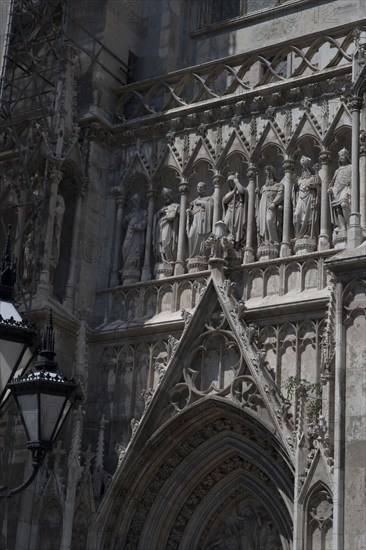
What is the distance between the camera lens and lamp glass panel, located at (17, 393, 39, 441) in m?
8.65

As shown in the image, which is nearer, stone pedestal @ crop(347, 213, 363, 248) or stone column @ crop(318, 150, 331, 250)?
stone pedestal @ crop(347, 213, 363, 248)

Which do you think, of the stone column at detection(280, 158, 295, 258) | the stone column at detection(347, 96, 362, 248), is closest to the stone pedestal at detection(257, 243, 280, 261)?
the stone column at detection(280, 158, 295, 258)

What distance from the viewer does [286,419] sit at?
14156 millimetres

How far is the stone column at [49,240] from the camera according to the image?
1645 centimetres

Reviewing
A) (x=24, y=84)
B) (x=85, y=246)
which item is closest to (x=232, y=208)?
(x=85, y=246)

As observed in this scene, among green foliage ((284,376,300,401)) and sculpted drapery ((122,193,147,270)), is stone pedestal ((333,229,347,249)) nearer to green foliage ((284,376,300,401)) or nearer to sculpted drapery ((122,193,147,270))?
green foliage ((284,376,300,401))

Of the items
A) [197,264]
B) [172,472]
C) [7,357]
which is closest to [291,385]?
[172,472]

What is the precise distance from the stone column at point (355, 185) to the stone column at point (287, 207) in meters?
1.66

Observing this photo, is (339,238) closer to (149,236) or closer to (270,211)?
(270,211)

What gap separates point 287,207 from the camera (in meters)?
15.7

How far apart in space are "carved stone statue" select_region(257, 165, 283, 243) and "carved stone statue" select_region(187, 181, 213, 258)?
2.75ft

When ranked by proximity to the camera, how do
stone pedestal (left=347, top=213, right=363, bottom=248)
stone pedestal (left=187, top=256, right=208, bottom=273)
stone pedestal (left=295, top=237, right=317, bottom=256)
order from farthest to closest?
stone pedestal (left=187, top=256, right=208, bottom=273) → stone pedestal (left=295, top=237, right=317, bottom=256) → stone pedestal (left=347, top=213, right=363, bottom=248)

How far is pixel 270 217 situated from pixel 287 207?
26 centimetres

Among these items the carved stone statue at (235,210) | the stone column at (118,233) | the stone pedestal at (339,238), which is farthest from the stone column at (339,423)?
the stone column at (118,233)
